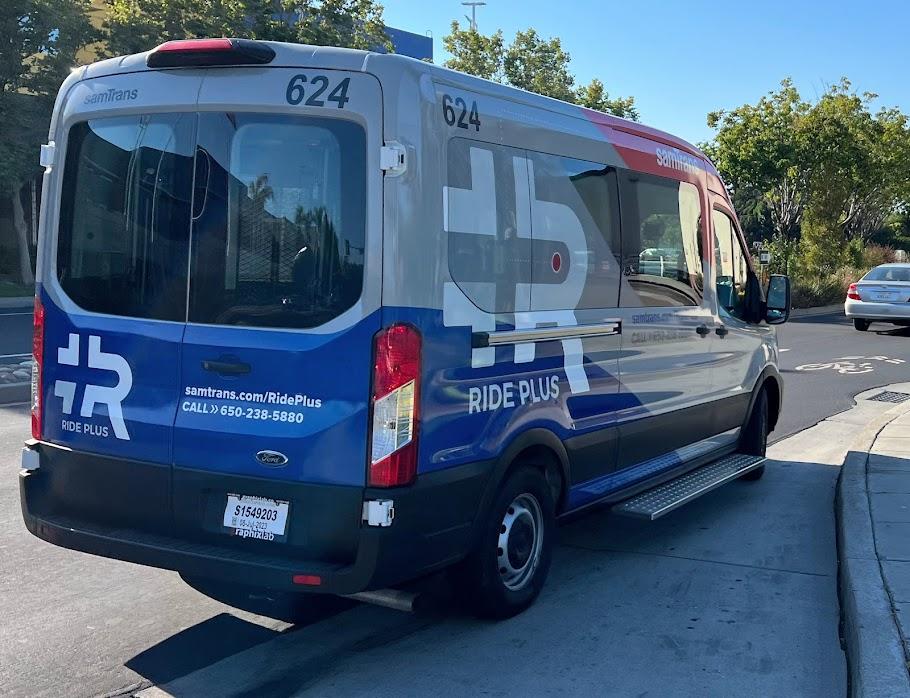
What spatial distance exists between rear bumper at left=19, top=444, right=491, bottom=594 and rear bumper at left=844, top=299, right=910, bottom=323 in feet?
67.1

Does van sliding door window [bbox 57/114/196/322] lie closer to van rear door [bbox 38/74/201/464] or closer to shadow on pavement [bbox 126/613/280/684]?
van rear door [bbox 38/74/201/464]

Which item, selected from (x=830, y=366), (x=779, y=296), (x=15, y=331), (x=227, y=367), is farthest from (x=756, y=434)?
(x=15, y=331)

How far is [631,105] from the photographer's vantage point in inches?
1783

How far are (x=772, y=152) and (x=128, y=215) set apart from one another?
33.1 m

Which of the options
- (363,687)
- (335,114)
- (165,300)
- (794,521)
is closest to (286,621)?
(363,687)

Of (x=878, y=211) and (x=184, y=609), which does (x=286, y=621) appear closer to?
(x=184, y=609)

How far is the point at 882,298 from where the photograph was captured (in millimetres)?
22609

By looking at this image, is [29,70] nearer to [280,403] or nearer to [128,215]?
[128,215]

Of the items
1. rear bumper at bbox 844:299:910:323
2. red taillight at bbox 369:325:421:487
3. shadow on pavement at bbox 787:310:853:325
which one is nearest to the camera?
red taillight at bbox 369:325:421:487

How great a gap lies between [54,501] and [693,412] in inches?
163

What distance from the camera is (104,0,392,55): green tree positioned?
28641 mm

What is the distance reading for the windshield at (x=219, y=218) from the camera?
3982mm

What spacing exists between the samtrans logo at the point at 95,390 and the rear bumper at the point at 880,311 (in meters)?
21.3

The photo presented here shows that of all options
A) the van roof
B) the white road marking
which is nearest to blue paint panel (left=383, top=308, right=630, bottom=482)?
the van roof
